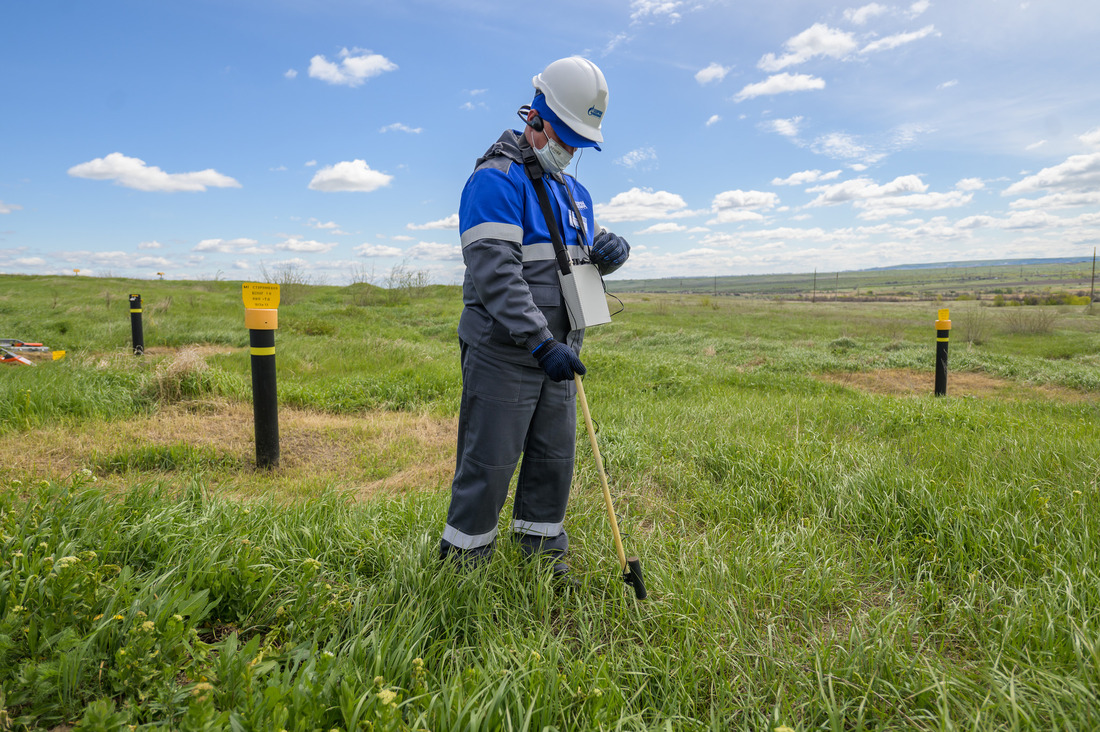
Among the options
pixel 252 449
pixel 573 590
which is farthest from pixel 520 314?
pixel 252 449

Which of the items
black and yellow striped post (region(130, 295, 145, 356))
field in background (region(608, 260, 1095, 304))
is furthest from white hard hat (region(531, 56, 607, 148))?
field in background (region(608, 260, 1095, 304))

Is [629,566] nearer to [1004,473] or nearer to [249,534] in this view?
[249,534]

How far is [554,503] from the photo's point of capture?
2.67 metres

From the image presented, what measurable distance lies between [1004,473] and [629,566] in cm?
281

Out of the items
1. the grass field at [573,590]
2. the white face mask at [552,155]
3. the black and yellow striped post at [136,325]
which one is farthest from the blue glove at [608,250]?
the black and yellow striped post at [136,325]

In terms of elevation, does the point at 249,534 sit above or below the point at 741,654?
above

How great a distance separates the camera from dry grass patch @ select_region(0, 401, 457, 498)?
3.83 m

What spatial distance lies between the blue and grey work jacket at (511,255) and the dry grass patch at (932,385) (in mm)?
7224

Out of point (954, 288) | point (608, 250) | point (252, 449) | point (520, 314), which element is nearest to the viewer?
point (520, 314)

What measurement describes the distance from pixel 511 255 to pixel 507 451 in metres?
0.81

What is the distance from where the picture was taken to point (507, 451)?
2393mm

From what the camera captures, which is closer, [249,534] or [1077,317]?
[249,534]

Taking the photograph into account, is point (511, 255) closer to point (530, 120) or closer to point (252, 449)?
point (530, 120)

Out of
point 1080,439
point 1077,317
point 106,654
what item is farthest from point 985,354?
point 1077,317
